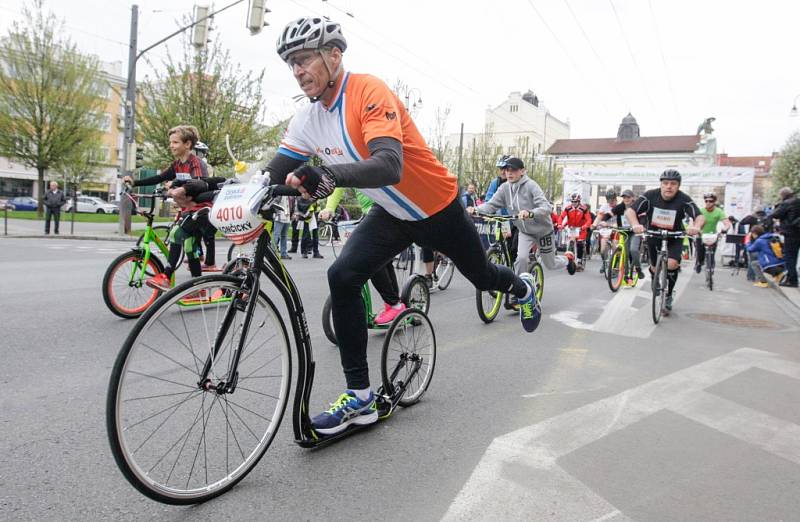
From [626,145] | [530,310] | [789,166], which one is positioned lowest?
[530,310]

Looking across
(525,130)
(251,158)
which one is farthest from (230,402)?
(525,130)

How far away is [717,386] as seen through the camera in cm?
462

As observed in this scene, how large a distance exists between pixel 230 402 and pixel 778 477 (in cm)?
277

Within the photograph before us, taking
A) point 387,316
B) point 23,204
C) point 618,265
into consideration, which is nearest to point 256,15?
point 618,265

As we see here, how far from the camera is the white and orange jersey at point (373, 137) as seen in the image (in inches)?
107

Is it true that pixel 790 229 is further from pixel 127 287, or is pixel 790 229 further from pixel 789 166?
pixel 789 166

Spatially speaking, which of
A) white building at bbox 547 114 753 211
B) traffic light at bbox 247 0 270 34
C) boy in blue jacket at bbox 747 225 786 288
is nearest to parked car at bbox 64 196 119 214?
traffic light at bbox 247 0 270 34

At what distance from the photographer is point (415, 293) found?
5.91 meters

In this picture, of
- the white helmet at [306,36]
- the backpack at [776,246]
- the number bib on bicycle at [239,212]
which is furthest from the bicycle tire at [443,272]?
the backpack at [776,246]

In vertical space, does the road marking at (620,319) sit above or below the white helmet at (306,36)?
below

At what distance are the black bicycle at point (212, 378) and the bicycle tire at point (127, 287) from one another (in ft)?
10.5

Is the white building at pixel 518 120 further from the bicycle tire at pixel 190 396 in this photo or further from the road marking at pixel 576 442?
the bicycle tire at pixel 190 396

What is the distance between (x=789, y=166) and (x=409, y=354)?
1854 inches

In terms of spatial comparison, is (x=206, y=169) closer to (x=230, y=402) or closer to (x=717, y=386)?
(x=230, y=402)
